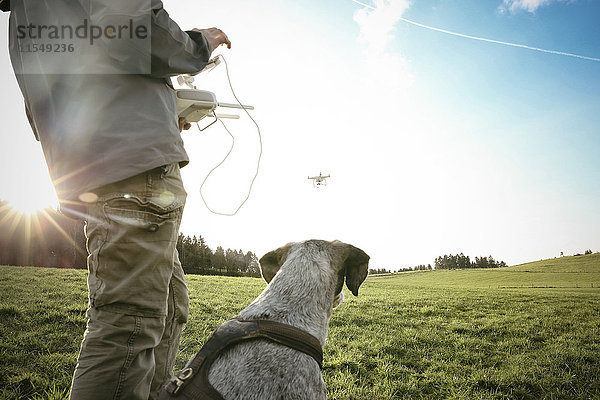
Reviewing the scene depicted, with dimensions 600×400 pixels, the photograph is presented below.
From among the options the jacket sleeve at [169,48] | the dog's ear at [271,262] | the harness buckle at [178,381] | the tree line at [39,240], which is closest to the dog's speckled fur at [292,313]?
the dog's ear at [271,262]

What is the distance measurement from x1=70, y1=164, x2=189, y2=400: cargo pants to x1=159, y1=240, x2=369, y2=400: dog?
0.33m

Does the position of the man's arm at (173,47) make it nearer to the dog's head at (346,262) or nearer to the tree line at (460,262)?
the dog's head at (346,262)

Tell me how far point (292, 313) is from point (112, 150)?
1.67 m

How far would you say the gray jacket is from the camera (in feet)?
6.33

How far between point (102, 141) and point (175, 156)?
1.40 feet

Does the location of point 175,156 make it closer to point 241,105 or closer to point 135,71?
point 135,71

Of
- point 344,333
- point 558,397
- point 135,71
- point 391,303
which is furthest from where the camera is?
point 391,303

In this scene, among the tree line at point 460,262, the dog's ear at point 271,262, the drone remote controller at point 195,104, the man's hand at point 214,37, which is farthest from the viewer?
the tree line at point 460,262

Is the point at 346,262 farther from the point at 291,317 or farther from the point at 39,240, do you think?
the point at 39,240

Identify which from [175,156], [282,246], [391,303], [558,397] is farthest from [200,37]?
[391,303]

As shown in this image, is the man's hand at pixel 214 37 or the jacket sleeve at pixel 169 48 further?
the man's hand at pixel 214 37

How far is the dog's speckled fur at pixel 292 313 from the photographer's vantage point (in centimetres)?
199

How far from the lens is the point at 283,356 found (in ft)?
6.89

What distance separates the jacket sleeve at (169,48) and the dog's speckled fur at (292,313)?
1784mm
